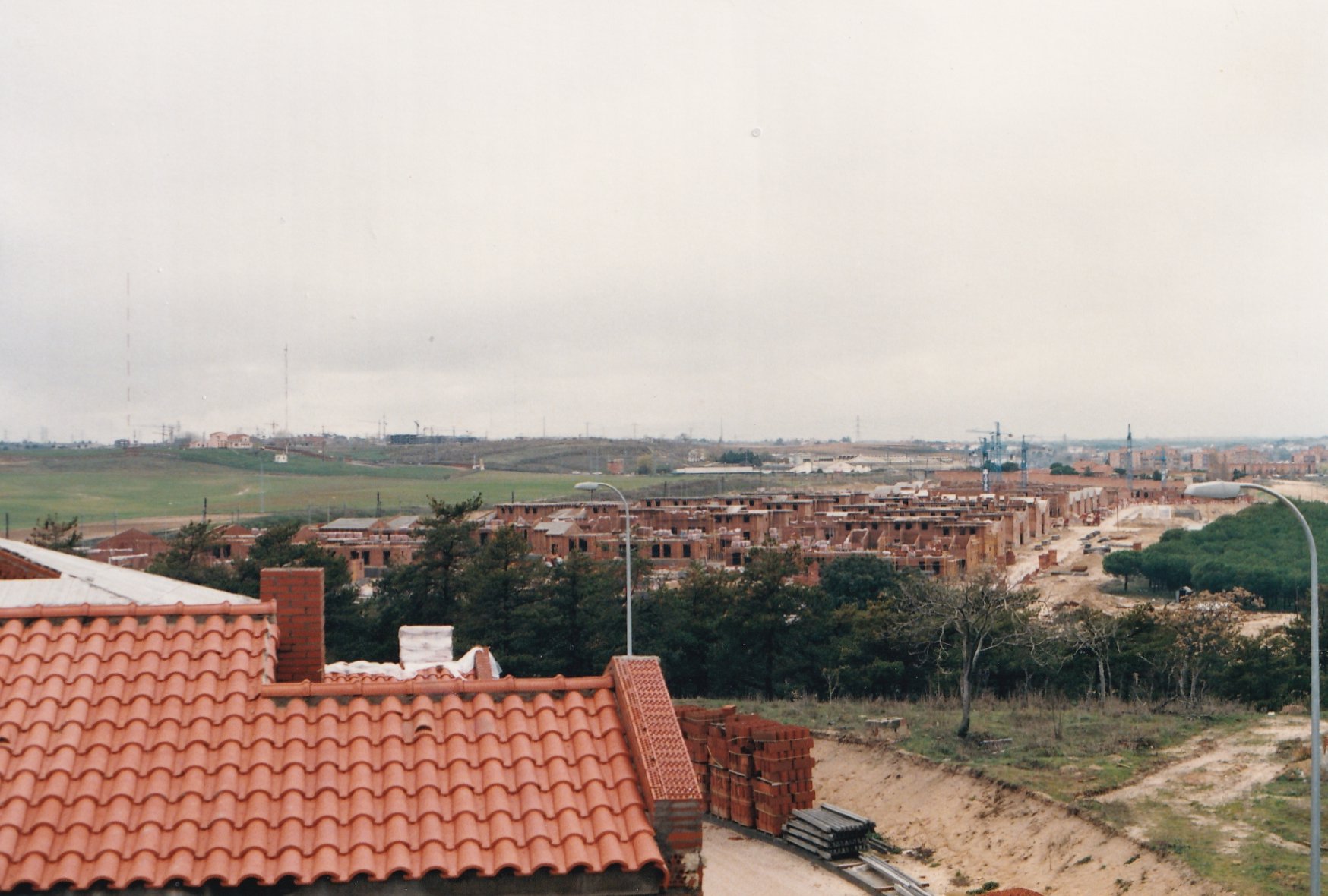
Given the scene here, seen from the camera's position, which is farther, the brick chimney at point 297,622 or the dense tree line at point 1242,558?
the dense tree line at point 1242,558

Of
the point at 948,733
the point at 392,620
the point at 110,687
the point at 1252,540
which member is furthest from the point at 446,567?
the point at 1252,540

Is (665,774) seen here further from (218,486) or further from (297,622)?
(218,486)

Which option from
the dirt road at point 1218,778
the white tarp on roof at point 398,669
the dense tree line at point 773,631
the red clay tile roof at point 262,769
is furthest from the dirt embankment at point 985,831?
the red clay tile roof at point 262,769

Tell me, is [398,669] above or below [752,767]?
above

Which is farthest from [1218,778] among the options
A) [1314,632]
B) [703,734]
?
[703,734]

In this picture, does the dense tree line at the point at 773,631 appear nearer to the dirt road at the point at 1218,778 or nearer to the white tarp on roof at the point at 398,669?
the dirt road at the point at 1218,778

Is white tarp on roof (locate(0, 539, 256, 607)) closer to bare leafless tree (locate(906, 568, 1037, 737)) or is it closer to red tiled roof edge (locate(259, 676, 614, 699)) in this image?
red tiled roof edge (locate(259, 676, 614, 699))

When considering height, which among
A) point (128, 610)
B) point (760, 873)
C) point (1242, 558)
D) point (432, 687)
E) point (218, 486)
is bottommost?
point (760, 873)
